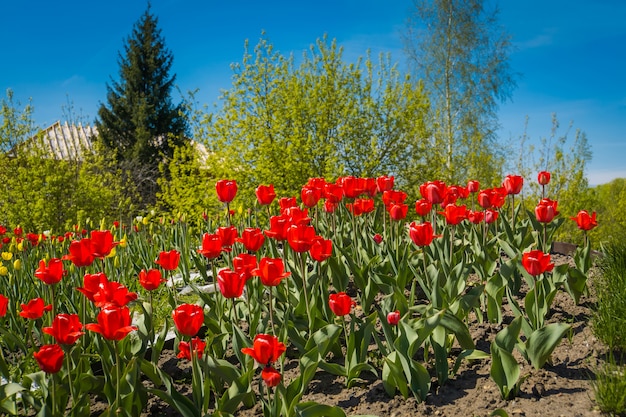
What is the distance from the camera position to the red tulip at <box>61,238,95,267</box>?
9.05 ft

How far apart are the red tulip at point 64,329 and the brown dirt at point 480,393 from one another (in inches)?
29.0

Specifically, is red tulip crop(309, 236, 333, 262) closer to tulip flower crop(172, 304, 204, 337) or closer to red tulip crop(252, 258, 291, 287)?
red tulip crop(252, 258, 291, 287)

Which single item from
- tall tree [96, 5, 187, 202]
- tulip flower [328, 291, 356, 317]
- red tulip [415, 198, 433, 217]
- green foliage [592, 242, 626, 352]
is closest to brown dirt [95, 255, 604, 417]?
green foliage [592, 242, 626, 352]

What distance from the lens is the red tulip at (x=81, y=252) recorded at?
2758 mm

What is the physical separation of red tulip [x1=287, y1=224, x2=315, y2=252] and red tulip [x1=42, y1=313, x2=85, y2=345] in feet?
3.30

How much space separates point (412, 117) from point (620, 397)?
849 centimetres

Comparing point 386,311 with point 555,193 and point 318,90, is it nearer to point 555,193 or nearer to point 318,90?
point 318,90

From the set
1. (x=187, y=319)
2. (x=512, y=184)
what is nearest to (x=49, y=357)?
(x=187, y=319)

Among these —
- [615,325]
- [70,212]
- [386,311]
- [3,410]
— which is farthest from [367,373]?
[70,212]

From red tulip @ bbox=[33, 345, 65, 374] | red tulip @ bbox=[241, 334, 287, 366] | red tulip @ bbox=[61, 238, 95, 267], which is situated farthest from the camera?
red tulip @ bbox=[61, 238, 95, 267]

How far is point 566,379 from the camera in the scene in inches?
104

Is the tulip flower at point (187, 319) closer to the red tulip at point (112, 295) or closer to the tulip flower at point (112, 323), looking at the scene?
the tulip flower at point (112, 323)

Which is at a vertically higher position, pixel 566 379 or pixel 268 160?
pixel 268 160

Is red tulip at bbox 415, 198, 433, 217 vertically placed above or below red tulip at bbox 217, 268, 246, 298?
above
